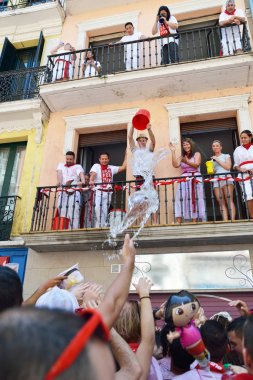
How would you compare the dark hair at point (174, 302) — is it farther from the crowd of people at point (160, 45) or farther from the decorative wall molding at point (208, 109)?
the crowd of people at point (160, 45)

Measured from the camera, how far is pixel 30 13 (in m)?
10.5

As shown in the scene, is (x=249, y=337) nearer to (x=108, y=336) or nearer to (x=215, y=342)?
(x=108, y=336)

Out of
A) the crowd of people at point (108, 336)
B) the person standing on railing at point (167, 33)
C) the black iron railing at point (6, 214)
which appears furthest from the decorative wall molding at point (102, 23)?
the crowd of people at point (108, 336)

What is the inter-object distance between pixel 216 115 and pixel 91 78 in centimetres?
320

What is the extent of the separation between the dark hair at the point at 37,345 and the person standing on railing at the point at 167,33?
8340 millimetres

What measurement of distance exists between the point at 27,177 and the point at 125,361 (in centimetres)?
759

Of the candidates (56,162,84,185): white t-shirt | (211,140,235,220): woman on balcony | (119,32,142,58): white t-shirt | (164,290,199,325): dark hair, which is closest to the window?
(56,162,84,185): white t-shirt

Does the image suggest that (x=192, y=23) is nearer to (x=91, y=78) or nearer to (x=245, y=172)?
(x=91, y=78)

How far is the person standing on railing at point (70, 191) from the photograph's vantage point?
7.40 m

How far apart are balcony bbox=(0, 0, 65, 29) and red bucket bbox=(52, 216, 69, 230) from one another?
6736 millimetres

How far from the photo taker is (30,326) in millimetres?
791

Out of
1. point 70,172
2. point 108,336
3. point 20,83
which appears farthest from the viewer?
point 20,83

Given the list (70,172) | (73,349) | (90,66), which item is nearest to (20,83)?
(90,66)

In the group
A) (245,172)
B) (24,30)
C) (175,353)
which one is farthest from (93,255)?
Result: (24,30)
